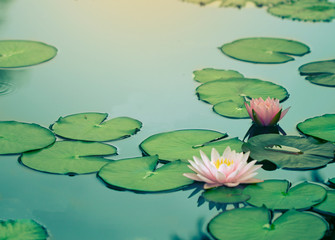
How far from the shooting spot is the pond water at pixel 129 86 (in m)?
2.20

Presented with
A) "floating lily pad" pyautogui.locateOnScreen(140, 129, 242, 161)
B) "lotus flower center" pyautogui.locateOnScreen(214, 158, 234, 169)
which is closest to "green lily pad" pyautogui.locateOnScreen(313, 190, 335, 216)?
"lotus flower center" pyautogui.locateOnScreen(214, 158, 234, 169)

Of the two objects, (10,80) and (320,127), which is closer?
(320,127)

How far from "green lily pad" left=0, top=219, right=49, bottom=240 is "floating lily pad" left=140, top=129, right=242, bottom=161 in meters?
0.70

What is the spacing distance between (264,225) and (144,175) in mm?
584

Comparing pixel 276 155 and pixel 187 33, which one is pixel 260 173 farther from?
pixel 187 33

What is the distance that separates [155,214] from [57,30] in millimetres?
2753

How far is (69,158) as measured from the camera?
2.57 meters

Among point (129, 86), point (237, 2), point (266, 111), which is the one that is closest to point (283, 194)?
point (266, 111)

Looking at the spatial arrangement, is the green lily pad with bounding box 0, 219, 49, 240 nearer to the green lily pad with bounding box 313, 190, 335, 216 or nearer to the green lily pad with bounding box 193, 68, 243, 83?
the green lily pad with bounding box 313, 190, 335, 216

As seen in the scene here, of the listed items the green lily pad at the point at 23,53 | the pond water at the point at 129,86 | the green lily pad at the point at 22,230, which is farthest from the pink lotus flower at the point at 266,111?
the green lily pad at the point at 23,53

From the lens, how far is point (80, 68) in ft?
12.5

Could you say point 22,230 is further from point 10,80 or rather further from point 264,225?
point 10,80

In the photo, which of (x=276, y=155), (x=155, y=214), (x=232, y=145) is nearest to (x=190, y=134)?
(x=232, y=145)

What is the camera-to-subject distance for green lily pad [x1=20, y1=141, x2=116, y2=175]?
2494 mm
